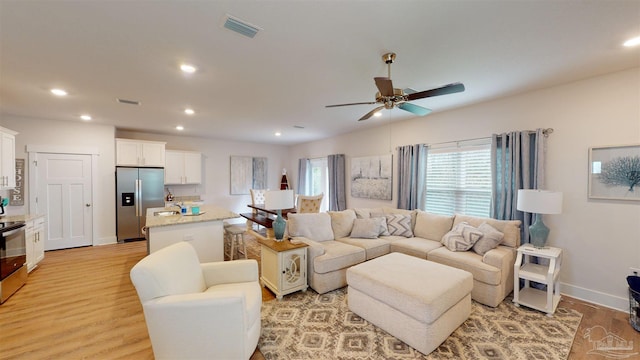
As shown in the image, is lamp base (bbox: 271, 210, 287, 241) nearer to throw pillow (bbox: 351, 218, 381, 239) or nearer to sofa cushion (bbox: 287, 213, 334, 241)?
sofa cushion (bbox: 287, 213, 334, 241)

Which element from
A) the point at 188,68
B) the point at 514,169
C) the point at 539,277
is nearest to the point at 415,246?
the point at 539,277

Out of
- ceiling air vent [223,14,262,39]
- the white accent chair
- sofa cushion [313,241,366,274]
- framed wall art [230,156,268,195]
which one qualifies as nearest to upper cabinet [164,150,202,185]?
framed wall art [230,156,268,195]

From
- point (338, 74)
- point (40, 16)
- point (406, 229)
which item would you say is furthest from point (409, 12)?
point (406, 229)

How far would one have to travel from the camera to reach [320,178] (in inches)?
281

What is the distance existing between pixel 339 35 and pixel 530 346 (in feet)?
10.0

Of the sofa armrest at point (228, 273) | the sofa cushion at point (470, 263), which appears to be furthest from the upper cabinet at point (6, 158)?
the sofa cushion at point (470, 263)

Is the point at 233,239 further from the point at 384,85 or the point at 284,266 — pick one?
the point at 384,85

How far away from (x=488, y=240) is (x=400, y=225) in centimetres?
125

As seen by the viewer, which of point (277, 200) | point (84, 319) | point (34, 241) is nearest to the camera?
point (84, 319)

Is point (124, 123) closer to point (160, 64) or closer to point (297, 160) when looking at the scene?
point (160, 64)

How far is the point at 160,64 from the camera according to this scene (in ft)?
8.05

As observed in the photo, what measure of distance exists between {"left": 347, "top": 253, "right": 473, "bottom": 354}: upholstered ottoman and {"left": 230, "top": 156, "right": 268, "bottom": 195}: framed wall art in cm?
552

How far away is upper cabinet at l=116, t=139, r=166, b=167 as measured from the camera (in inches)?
209

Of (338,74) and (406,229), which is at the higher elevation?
(338,74)
